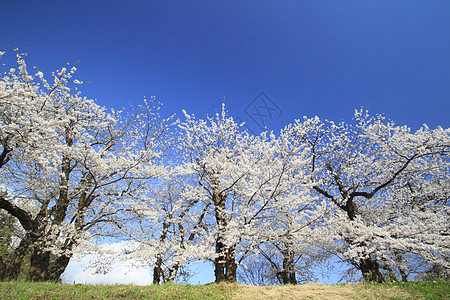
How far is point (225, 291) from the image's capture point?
7750 millimetres

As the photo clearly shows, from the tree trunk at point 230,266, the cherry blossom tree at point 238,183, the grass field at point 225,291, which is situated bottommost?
the grass field at point 225,291

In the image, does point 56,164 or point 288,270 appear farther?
point 288,270

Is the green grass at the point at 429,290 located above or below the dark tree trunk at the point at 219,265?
below

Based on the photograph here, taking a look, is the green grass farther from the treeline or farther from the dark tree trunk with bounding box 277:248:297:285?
the dark tree trunk with bounding box 277:248:297:285

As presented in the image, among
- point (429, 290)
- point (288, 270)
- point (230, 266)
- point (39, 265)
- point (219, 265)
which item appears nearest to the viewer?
A: point (429, 290)

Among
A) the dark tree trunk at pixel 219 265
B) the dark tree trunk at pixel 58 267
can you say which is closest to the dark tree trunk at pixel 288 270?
the dark tree trunk at pixel 219 265

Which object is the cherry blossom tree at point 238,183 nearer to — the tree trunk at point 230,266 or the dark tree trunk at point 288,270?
the tree trunk at point 230,266

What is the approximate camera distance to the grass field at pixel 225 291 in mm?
6207

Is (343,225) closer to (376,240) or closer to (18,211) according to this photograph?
(376,240)

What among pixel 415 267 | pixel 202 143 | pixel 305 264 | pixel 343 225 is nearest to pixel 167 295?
pixel 202 143

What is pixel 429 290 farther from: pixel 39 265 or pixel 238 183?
pixel 39 265

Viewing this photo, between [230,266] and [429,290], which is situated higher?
[230,266]

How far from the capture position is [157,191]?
13898mm

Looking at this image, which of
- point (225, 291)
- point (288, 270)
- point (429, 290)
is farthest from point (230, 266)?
point (429, 290)
